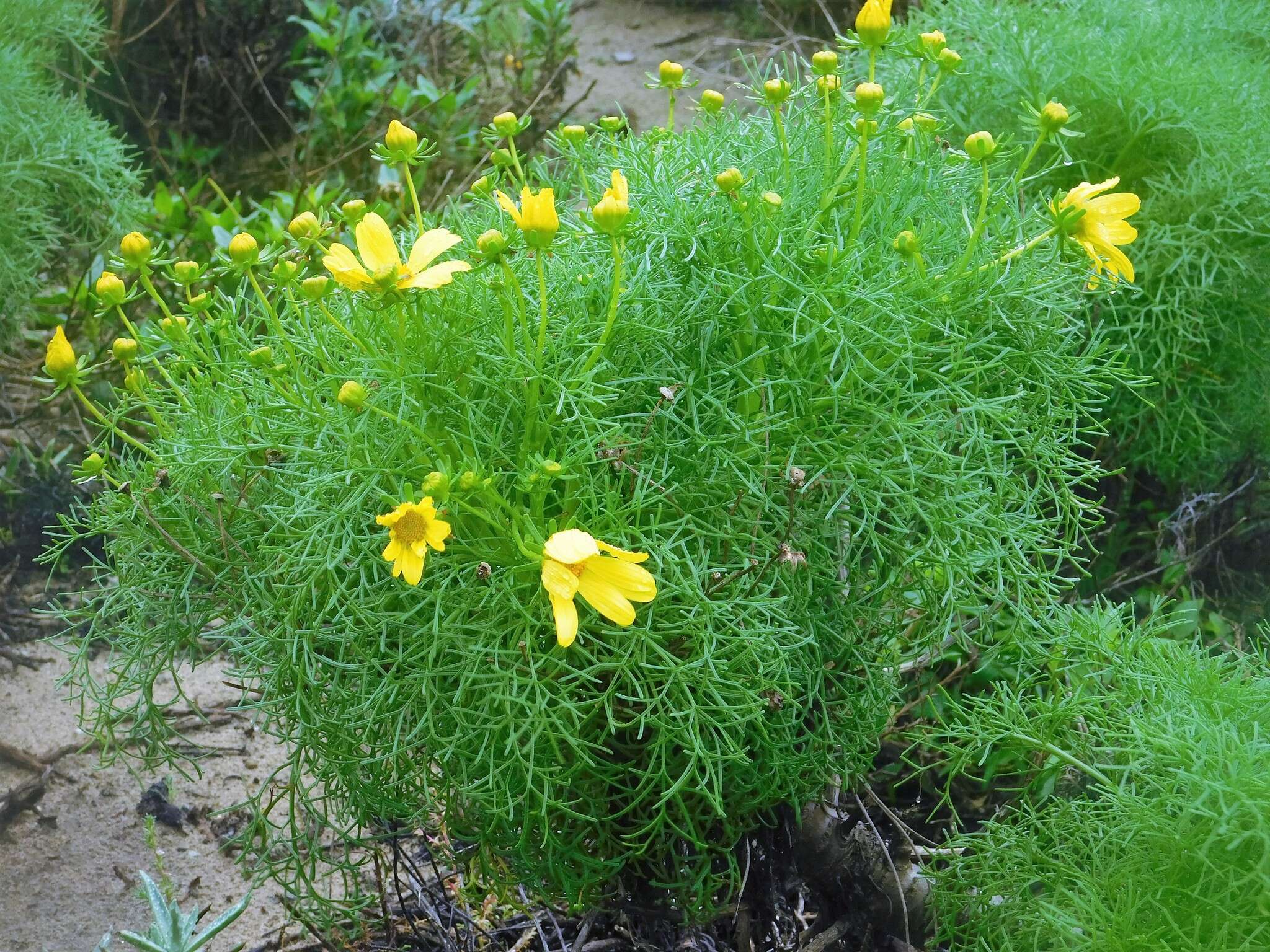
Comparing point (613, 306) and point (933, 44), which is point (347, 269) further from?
point (933, 44)

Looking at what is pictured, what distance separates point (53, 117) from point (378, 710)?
1.87 metres

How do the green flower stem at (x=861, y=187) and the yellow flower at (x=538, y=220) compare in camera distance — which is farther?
the green flower stem at (x=861, y=187)

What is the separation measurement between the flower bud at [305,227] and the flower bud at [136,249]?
0.15 m

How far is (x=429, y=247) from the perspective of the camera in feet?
3.49

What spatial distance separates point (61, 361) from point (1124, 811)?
3.75 feet

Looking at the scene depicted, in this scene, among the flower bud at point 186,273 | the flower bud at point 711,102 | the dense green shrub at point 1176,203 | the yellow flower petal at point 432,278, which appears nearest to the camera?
the yellow flower petal at point 432,278

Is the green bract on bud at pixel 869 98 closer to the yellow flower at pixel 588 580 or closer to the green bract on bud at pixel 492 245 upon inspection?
the green bract on bud at pixel 492 245

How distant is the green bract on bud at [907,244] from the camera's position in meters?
1.13

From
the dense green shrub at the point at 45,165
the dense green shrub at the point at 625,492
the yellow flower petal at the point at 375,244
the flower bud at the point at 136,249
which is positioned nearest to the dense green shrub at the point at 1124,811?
the dense green shrub at the point at 625,492

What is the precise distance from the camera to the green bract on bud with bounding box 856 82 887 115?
112cm

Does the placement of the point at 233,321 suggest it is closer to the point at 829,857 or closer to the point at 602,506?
the point at 602,506

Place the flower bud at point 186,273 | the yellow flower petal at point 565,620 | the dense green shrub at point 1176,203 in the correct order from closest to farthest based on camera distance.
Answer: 1. the yellow flower petal at point 565,620
2. the flower bud at point 186,273
3. the dense green shrub at point 1176,203

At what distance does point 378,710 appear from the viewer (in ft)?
3.60

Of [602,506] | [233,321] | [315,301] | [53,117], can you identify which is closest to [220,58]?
[53,117]
